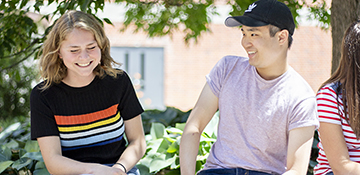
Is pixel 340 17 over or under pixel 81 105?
over

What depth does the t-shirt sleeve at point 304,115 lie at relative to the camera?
168 centimetres

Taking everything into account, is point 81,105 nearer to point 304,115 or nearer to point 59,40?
point 59,40

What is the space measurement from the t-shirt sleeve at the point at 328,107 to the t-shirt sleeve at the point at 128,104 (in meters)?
0.96

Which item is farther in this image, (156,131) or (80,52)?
(156,131)

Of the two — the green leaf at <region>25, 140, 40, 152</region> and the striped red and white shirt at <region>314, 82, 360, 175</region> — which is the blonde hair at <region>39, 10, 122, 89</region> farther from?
the striped red and white shirt at <region>314, 82, 360, 175</region>

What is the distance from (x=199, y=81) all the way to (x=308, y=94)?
11.5m

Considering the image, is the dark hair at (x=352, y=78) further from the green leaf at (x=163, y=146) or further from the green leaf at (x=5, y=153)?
the green leaf at (x=5, y=153)

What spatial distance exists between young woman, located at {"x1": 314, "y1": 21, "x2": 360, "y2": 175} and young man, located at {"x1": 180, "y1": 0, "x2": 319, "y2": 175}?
10cm

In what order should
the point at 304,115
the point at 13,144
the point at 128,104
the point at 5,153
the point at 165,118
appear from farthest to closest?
the point at 165,118 → the point at 13,144 → the point at 5,153 → the point at 128,104 → the point at 304,115

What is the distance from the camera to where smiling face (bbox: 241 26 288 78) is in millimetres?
1729

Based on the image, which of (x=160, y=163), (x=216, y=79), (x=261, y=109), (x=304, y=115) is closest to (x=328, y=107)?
(x=304, y=115)

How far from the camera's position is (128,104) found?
78.7 inches

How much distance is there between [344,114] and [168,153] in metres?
1.26

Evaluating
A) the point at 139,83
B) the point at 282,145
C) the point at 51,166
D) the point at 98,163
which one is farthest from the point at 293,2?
the point at 139,83
